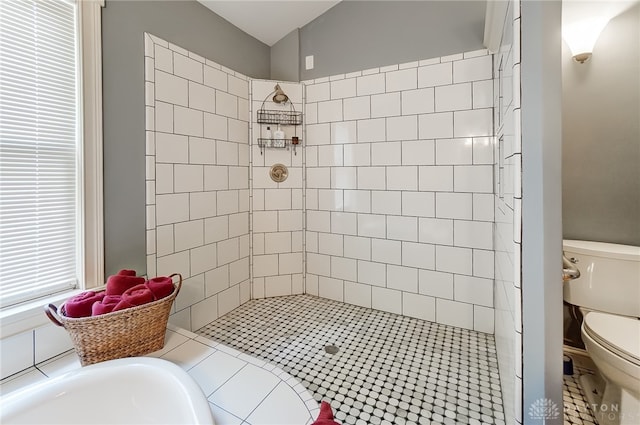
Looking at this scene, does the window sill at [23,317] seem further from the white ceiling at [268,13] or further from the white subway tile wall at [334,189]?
the white ceiling at [268,13]

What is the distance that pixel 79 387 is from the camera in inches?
33.4

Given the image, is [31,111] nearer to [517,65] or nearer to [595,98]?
[517,65]

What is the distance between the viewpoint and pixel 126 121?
4.52 ft

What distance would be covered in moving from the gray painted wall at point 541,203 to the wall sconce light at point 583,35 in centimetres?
112

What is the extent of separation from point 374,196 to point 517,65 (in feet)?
4.07

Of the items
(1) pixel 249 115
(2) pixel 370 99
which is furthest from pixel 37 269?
(2) pixel 370 99

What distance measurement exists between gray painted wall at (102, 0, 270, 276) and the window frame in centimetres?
3

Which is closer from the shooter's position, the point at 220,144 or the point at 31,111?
the point at 31,111

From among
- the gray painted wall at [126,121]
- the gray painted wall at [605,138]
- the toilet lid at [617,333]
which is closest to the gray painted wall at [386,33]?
the gray painted wall at [605,138]

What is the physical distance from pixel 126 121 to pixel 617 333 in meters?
2.31

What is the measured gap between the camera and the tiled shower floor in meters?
1.12

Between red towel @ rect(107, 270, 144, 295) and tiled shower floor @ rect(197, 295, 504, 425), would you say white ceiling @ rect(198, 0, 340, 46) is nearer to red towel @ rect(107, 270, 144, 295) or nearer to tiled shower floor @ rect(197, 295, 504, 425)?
red towel @ rect(107, 270, 144, 295)

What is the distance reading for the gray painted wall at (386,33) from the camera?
1.67m

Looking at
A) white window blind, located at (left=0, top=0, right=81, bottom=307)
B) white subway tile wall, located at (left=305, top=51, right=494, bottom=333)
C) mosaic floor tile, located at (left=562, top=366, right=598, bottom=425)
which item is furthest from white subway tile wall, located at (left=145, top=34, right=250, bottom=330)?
mosaic floor tile, located at (left=562, top=366, right=598, bottom=425)
